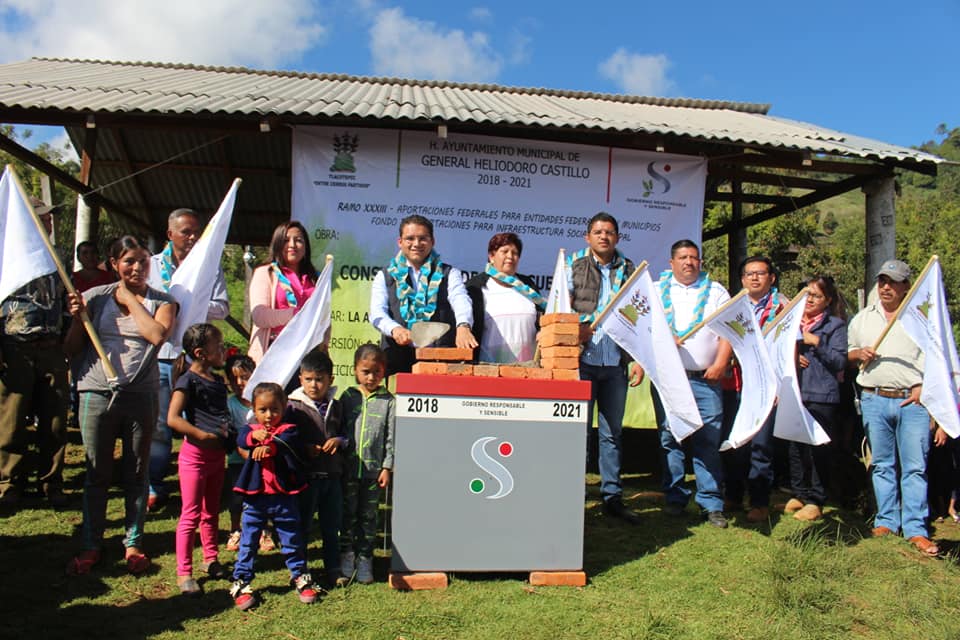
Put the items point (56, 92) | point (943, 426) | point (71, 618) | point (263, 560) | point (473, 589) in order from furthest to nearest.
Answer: point (56, 92) → point (943, 426) → point (263, 560) → point (473, 589) → point (71, 618)

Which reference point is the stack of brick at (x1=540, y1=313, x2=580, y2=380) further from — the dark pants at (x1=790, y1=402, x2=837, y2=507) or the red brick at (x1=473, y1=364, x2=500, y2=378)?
the dark pants at (x1=790, y1=402, x2=837, y2=507)

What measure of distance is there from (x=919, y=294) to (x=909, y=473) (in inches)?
51.3

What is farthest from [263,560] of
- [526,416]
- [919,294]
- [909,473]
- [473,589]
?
[919,294]

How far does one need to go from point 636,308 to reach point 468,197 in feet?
9.01

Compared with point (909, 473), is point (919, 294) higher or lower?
higher

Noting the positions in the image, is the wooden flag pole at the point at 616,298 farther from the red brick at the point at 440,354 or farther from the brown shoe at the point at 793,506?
the brown shoe at the point at 793,506

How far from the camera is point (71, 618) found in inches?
148

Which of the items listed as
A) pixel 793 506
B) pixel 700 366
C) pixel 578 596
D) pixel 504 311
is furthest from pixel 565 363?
pixel 793 506

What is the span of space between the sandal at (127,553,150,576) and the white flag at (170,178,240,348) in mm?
1259

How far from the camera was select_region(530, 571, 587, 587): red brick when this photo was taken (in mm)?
4359

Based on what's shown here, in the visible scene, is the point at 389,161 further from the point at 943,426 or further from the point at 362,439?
the point at 943,426

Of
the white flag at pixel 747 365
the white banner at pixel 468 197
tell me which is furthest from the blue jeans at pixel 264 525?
the white banner at pixel 468 197

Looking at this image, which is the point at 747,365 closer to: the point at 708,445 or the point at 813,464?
the point at 708,445

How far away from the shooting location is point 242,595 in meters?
3.92
